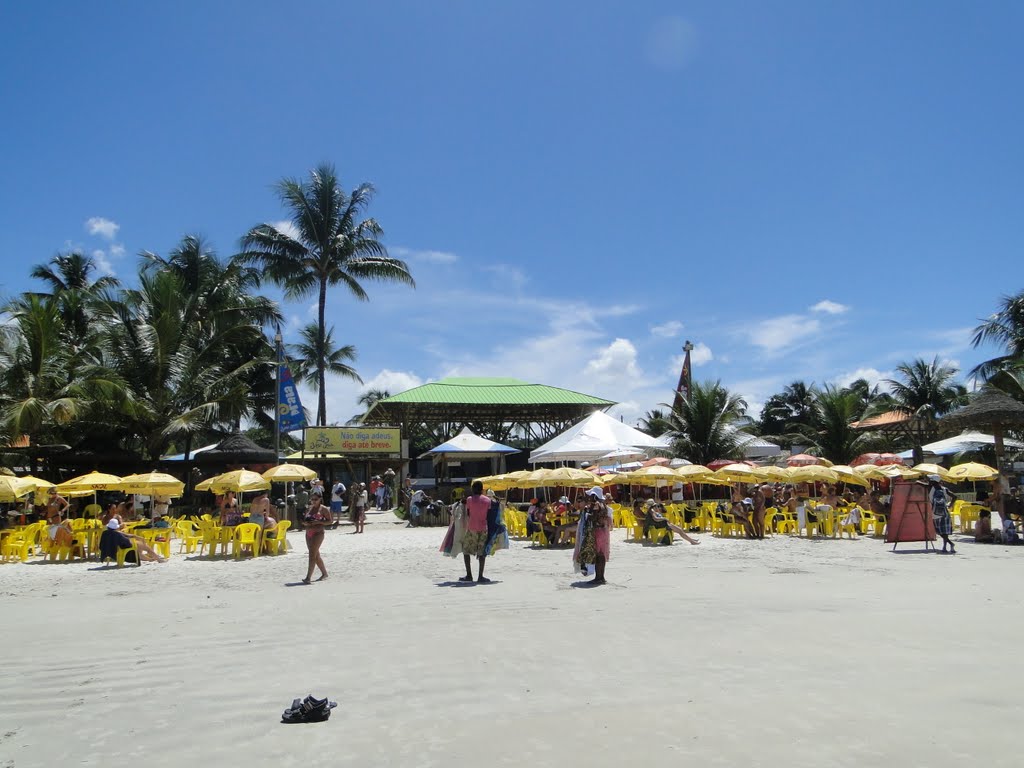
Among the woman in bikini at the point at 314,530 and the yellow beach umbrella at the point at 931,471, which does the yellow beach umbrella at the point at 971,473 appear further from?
the woman in bikini at the point at 314,530

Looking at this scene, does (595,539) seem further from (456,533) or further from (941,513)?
(941,513)

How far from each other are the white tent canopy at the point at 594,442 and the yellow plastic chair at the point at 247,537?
899 centimetres

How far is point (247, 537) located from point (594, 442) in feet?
34.1

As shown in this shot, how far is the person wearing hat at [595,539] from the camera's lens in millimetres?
9438

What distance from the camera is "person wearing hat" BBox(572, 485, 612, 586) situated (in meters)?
9.44

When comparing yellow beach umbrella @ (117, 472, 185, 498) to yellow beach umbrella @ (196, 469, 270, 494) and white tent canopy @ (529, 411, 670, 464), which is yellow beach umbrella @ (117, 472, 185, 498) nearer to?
yellow beach umbrella @ (196, 469, 270, 494)

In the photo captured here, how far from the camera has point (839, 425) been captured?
31547 millimetres

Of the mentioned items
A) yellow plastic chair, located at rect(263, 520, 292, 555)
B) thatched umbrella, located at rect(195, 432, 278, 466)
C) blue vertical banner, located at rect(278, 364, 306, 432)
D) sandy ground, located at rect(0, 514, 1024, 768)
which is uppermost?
blue vertical banner, located at rect(278, 364, 306, 432)

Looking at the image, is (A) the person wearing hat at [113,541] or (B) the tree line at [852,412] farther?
(B) the tree line at [852,412]

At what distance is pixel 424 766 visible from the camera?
3.58 m

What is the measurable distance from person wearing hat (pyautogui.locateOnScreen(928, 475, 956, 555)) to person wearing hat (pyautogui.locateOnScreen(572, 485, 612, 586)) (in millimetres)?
6894

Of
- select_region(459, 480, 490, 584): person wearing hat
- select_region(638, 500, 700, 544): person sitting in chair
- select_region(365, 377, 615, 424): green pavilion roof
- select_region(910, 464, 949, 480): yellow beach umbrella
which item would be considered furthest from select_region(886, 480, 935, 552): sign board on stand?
select_region(365, 377, 615, 424): green pavilion roof

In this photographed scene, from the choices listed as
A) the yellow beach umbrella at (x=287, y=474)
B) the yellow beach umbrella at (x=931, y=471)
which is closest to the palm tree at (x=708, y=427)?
the yellow beach umbrella at (x=931, y=471)

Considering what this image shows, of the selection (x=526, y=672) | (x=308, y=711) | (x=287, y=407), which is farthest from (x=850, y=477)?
(x=308, y=711)
